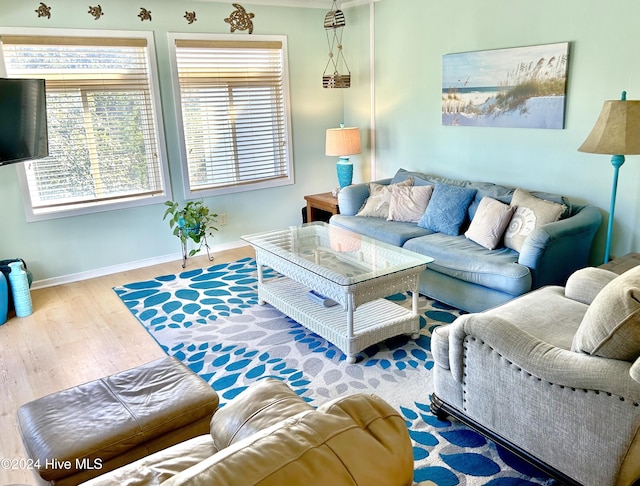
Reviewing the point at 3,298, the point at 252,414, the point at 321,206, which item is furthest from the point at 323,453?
the point at 321,206

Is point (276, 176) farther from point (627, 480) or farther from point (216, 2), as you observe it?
point (627, 480)

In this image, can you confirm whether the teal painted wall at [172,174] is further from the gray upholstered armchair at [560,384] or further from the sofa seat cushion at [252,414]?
the sofa seat cushion at [252,414]

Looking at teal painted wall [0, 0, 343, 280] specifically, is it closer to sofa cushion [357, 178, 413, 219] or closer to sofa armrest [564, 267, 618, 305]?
sofa cushion [357, 178, 413, 219]

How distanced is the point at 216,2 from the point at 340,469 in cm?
491

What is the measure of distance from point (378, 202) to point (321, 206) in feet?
2.78

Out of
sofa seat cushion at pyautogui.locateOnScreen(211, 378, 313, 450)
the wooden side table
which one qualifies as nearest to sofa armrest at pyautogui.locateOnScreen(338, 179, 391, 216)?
the wooden side table

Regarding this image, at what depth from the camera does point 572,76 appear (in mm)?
3715

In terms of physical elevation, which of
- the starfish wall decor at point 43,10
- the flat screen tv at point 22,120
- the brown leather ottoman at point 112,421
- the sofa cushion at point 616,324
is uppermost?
the starfish wall decor at point 43,10

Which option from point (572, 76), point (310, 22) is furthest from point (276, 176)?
point (572, 76)

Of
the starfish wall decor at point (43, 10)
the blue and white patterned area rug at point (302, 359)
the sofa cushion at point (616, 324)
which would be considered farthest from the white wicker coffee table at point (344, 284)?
the starfish wall decor at point (43, 10)

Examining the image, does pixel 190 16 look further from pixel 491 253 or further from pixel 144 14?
pixel 491 253

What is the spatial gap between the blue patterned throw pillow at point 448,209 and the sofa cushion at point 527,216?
1.42ft

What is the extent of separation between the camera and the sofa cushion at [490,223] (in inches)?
145

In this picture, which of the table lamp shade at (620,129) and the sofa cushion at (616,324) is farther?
the table lamp shade at (620,129)
